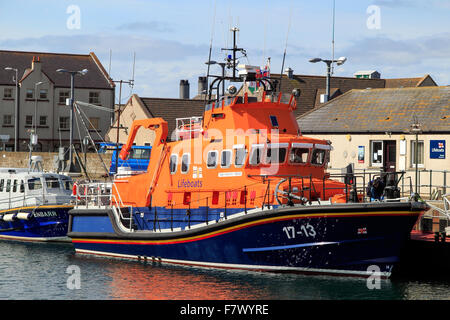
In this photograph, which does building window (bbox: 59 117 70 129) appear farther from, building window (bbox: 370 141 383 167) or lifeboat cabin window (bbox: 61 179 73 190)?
building window (bbox: 370 141 383 167)

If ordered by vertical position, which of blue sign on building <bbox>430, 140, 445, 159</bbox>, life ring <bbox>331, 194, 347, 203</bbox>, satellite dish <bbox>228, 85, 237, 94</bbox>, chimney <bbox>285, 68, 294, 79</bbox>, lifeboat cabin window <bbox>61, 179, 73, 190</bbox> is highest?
chimney <bbox>285, 68, 294, 79</bbox>

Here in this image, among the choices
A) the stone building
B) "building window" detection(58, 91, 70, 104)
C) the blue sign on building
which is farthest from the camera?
"building window" detection(58, 91, 70, 104)

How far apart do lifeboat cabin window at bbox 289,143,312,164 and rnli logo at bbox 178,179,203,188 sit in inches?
101

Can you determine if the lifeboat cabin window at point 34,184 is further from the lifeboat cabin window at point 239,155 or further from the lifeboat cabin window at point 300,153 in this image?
the lifeboat cabin window at point 300,153

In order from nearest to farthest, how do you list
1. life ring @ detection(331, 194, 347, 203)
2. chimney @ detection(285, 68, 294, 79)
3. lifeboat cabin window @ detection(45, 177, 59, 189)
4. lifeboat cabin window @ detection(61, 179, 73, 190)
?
life ring @ detection(331, 194, 347, 203), lifeboat cabin window @ detection(45, 177, 59, 189), lifeboat cabin window @ detection(61, 179, 73, 190), chimney @ detection(285, 68, 294, 79)

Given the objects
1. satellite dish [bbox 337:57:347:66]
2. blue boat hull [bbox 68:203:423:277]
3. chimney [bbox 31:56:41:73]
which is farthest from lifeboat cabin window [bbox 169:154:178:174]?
chimney [bbox 31:56:41:73]

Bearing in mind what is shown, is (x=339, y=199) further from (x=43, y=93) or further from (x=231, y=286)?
(x=43, y=93)

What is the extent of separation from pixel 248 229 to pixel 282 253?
1011mm

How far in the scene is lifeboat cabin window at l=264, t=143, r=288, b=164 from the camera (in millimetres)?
18750

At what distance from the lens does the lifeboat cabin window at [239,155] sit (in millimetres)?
18828

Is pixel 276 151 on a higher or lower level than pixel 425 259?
higher
